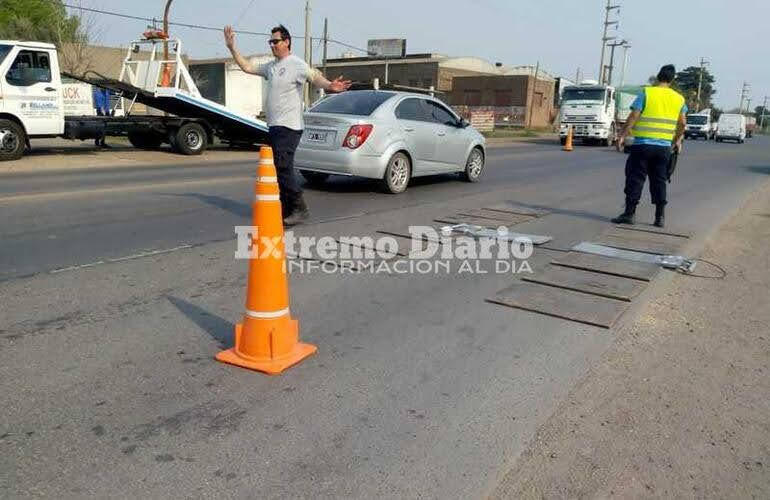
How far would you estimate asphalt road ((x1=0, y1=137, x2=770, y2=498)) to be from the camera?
2514mm

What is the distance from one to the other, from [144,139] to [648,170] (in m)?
14.2

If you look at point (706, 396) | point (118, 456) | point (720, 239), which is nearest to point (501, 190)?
point (720, 239)

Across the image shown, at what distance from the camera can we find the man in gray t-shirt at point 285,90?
666 cm

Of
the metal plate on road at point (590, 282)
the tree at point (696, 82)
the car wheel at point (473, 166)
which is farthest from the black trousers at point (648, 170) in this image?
the tree at point (696, 82)

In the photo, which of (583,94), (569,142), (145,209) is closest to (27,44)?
(145,209)

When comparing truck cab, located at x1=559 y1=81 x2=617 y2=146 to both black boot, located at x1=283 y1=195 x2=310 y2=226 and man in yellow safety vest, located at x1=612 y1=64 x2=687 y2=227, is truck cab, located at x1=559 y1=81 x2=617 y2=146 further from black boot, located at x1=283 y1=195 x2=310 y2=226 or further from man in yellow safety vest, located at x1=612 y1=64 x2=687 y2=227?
black boot, located at x1=283 y1=195 x2=310 y2=226

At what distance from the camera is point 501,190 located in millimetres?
11141

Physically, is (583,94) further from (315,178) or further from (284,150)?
(284,150)

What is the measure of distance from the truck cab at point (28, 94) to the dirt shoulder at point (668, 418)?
13.4m

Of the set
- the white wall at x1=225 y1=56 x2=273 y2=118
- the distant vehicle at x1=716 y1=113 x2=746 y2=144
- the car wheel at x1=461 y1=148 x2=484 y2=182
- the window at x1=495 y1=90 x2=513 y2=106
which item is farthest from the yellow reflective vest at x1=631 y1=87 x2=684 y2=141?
the window at x1=495 y1=90 x2=513 y2=106

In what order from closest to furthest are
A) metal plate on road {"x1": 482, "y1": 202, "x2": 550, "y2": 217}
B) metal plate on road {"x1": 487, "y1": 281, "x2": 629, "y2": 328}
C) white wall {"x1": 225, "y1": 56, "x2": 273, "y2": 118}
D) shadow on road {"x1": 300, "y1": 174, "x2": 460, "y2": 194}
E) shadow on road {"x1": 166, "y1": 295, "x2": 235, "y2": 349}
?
shadow on road {"x1": 166, "y1": 295, "x2": 235, "y2": 349} < metal plate on road {"x1": 487, "y1": 281, "x2": 629, "y2": 328} < metal plate on road {"x1": 482, "y1": 202, "x2": 550, "y2": 217} < shadow on road {"x1": 300, "y1": 174, "x2": 460, "y2": 194} < white wall {"x1": 225, "y1": 56, "x2": 273, "y2": 118}

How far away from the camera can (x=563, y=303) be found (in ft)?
15.7

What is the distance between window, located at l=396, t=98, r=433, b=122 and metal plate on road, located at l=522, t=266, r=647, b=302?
4851mm

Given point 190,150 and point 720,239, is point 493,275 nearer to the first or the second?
point 720,239
